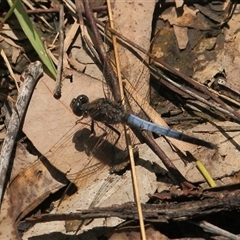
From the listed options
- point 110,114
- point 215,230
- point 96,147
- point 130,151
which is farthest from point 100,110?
point 215,230

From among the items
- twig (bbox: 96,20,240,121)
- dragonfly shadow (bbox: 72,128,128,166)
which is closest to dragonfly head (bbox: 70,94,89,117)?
dragonfly shadow (bbox: 72,128,128,166)

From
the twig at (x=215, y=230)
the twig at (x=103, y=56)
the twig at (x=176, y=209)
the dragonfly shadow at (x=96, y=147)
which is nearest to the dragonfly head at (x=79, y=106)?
the dragonfly shadow at (x=96, y=147)

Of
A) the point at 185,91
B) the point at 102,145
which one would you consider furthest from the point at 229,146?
the point at 102,145

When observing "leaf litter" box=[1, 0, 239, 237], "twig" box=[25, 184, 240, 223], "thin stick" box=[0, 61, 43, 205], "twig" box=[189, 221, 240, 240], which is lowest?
"twig" box=[189, 221, 240, 240]

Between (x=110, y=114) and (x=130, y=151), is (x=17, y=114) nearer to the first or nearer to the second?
(x=110, y=114)

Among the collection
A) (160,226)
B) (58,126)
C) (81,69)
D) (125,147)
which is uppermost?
(81,69)

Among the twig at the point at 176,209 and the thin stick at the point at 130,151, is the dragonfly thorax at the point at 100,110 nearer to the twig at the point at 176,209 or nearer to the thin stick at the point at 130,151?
the thin stick at the point at 130,151

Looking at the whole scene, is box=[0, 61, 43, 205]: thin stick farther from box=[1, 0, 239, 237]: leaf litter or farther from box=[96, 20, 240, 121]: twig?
box=[96, 20, 240, 121]: twig

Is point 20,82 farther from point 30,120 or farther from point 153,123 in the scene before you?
point 153,123
